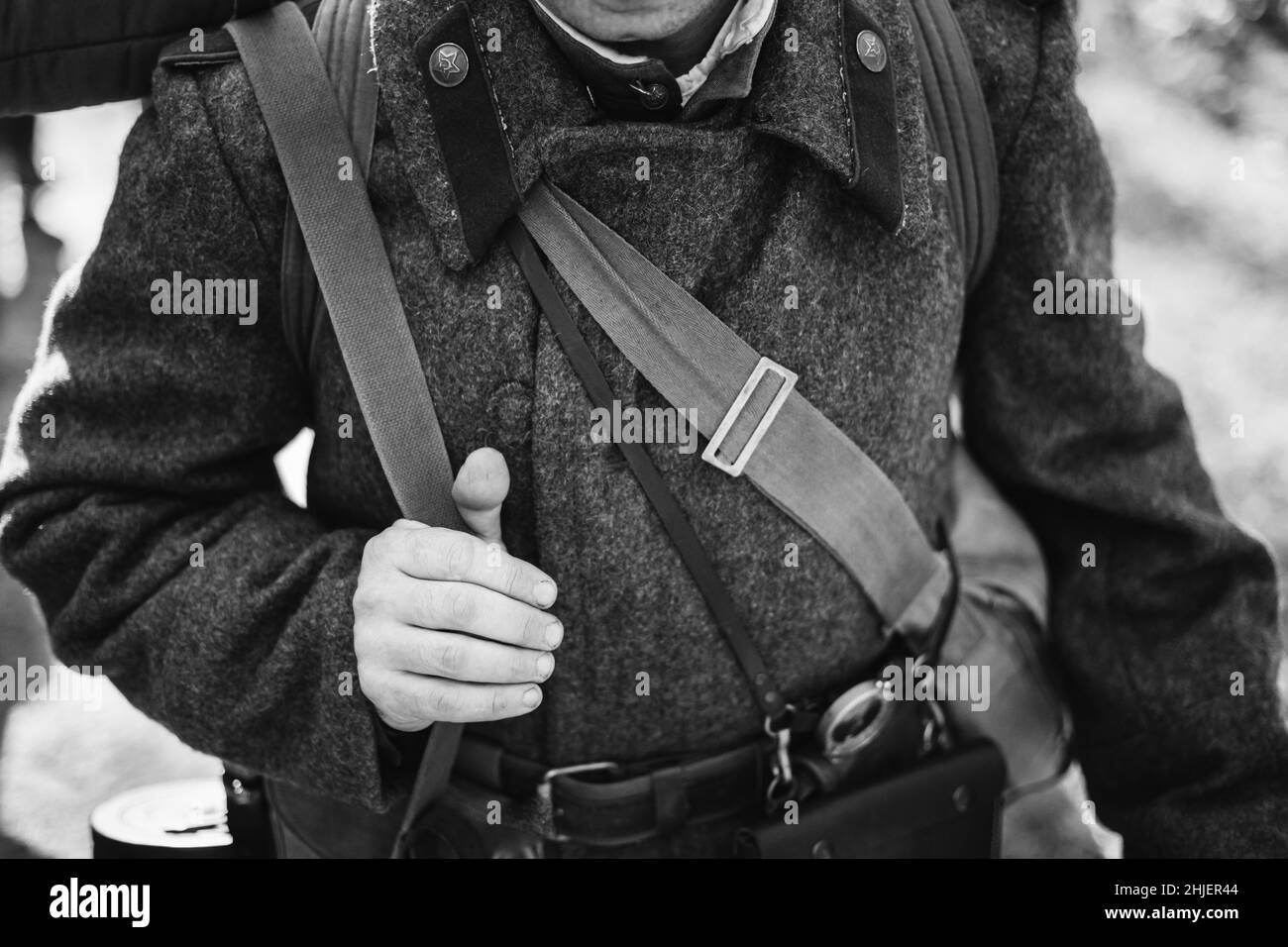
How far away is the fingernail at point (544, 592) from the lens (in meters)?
1.36

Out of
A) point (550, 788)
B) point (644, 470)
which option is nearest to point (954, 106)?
point (644, 470)

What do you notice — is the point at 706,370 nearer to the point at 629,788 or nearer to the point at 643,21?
the point at 643,21

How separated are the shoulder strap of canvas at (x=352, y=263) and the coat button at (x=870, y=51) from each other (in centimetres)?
60

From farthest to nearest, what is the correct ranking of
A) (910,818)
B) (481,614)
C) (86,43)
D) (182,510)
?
(910,818), (182,510), (86,43), (481,614)

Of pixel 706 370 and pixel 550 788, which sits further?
pixel 550 788

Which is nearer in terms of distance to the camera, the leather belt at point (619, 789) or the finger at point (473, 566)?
the finger at point (473, 566)

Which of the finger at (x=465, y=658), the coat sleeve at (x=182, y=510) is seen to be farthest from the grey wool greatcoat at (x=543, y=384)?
the finger at (x=465, y=658)

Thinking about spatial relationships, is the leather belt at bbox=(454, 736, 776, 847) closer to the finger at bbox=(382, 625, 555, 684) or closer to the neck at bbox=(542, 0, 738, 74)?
the finger at bbox=(382, 625, 555, 684)

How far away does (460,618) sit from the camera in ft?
4.45

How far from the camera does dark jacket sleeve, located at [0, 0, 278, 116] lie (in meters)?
1.42

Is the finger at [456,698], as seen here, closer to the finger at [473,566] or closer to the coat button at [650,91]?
the finger at [473,566]

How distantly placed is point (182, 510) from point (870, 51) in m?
1.06

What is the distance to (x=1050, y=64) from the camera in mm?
1616
